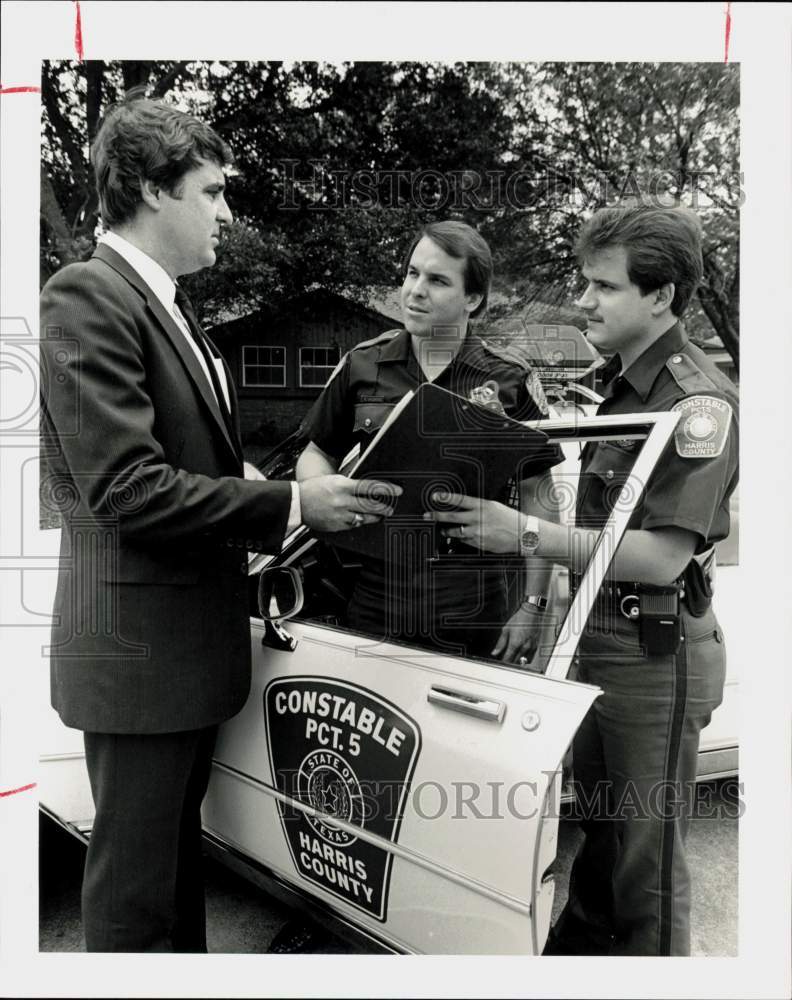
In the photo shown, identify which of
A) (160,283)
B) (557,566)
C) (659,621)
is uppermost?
(160,283)

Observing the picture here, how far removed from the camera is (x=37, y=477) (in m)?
1.72

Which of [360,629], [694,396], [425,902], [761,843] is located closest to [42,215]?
[360,629]

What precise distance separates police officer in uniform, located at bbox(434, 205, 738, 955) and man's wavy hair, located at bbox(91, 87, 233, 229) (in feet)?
2.83

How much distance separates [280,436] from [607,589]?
0.82m

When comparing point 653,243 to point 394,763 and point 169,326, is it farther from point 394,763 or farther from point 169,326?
point 394,763

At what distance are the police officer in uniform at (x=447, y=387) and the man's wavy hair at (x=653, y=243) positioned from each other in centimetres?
25

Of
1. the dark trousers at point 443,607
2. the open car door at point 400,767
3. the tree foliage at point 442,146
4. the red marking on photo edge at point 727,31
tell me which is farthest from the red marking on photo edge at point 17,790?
the red marking on photo edge at point 727,31

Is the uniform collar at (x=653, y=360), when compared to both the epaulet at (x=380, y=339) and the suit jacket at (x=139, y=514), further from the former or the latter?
the suit jacket at (x=139, y=514)

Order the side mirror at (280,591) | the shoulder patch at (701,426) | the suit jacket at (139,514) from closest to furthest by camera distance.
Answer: the suit jacket at (139,514)
the shoulder patch at (701,426)
the side mirror at (280,591)

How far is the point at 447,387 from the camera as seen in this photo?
181cm

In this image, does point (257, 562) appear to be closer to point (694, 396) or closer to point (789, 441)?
point (694, 396)

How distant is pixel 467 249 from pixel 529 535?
0.65 metres

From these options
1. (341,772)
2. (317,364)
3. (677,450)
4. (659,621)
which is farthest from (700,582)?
(317,364)

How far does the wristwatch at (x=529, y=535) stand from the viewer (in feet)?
5.60
